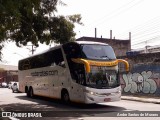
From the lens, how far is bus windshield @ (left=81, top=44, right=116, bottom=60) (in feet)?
57.0

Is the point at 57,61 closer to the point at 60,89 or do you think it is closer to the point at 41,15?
the point at 60,89

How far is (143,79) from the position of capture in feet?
91.7

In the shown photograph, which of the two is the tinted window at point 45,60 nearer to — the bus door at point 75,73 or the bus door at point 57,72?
the bus door at point 57,72

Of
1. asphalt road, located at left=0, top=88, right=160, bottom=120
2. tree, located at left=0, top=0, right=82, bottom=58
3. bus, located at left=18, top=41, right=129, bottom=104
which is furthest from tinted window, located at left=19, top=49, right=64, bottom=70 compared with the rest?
asphalt road, located at left=0, top=88, right=160, bottom=120

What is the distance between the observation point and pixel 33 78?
26.8 metres

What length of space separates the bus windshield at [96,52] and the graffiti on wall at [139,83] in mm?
9870

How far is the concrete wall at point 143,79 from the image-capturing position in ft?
86.6

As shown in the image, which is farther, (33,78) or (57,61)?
(33,78)

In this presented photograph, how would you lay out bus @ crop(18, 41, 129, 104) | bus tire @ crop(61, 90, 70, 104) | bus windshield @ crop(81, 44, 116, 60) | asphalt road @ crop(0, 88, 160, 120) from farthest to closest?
1. bus tire @ crop(61, 90, 70, 104)
2. bus windshield @ crop(81, 44, 116, 60)
3. bus @ crop(18, 41, 129, 104)
4. asphalt road @ crop(0, 88, 160, 120)

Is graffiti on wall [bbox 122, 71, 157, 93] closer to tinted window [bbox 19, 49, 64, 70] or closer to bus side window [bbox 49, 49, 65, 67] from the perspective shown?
tinted window [bbox 19, 49, 64, 70]

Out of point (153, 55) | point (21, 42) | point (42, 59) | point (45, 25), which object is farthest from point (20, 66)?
point (153, 55)

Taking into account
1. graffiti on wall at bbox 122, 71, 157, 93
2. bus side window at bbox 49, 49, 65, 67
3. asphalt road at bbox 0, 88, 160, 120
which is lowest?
asphalt road at bbox 0, 88, 160, 120

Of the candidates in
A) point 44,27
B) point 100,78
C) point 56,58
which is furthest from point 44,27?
point 100,78

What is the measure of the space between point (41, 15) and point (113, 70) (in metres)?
5.42
